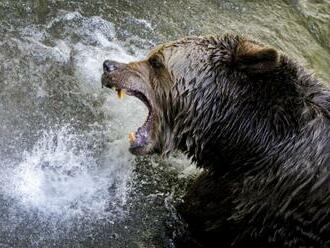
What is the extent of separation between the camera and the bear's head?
4801 mm

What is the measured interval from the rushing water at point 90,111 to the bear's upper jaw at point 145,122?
659 mm

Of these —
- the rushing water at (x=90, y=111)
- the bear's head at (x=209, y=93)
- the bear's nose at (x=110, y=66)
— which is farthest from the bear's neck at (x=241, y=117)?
the rushing water at (x=90, y=111)

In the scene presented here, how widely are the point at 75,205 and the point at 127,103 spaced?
1277 millimetres

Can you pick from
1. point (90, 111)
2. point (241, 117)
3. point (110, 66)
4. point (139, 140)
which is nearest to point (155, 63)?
point (110, 66)

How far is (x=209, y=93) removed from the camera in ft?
16.0

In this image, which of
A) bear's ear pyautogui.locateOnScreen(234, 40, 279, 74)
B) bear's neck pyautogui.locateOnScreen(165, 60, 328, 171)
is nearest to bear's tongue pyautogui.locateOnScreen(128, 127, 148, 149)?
bear's neck pyautogui.locateOnScreen(165, 60, 328, 171)

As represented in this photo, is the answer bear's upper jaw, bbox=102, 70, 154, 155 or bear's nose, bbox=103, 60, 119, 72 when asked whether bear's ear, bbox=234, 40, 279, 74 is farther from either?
bear's nose, bbox=103, 60, 119, 72

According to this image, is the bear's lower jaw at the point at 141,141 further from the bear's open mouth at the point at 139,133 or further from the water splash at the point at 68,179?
the water splash at the point at 68,179

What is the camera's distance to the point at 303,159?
4.71m

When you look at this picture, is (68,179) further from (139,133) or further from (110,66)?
(110,66)

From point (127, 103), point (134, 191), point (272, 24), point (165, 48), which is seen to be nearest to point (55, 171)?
point (134, 191)

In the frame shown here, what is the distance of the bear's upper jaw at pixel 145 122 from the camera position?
508 centimetres

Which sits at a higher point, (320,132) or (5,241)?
(320,132)

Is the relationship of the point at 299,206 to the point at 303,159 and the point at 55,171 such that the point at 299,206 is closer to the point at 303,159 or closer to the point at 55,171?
the point at 303,159
